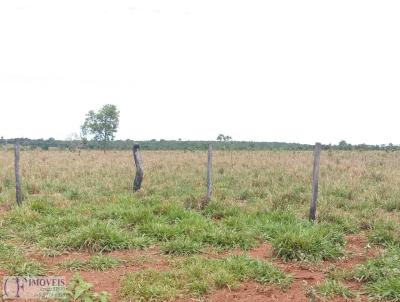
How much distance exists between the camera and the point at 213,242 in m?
7.35

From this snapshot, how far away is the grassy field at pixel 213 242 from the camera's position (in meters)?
5.55

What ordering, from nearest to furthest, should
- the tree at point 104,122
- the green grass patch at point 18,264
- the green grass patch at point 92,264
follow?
the green grass patch at point 18,264
the green grass patch at point 92,264
the tree at point 104,122

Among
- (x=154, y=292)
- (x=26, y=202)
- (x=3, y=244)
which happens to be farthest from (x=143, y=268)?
(x=26, y=202)

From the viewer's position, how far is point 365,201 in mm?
10773

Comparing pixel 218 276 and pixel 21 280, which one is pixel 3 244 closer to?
pixel 21 280

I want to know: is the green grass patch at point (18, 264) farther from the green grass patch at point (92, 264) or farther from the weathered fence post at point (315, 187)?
the weathered fence post at point (315, 187)

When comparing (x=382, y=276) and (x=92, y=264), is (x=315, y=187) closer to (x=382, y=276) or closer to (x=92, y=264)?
(x=382, y=276)

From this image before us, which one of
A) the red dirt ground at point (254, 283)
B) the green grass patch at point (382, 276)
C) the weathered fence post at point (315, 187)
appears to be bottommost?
the red dirt ground at point (254, 283)

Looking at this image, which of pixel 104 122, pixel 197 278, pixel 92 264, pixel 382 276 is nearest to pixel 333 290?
pixel 382 276

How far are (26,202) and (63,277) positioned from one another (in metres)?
4.74

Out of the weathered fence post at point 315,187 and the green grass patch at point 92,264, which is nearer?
the green grass patch at point 92,264

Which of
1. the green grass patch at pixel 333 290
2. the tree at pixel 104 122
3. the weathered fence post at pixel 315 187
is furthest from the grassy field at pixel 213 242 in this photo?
the tree at pixel 104 122

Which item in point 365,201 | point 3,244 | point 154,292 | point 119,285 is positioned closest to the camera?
point 154,292

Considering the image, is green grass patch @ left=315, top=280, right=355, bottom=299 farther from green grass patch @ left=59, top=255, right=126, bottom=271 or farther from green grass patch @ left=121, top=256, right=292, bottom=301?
green grass patch @ left=59, top=255, right=126, bottom=271
